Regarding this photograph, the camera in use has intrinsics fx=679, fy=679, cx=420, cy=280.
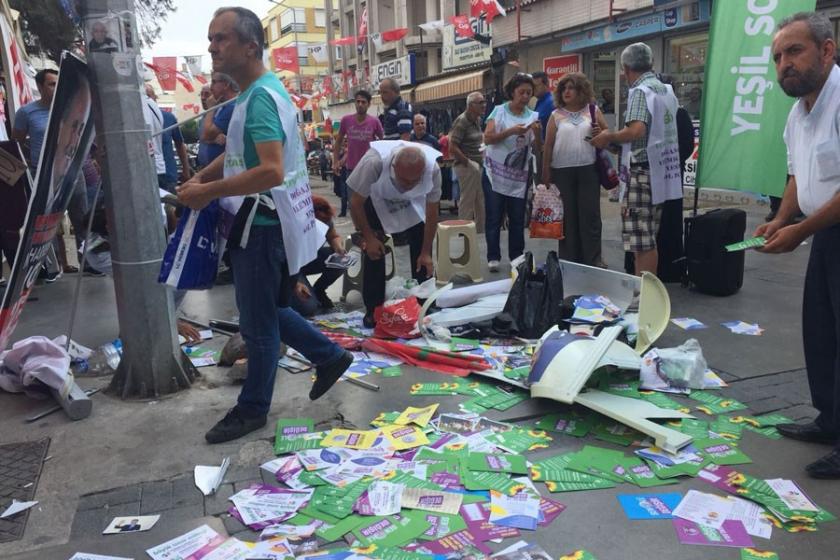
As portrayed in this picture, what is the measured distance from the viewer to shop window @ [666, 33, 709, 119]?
12008mm

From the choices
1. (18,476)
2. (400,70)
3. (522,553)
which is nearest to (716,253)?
(522,553)

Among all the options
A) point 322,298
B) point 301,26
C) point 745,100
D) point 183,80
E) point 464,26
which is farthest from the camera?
point 301,26

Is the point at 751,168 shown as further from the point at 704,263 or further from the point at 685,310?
the point at 685,310

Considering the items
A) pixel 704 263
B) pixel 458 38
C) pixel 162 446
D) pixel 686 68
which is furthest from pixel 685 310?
pixel 458 38

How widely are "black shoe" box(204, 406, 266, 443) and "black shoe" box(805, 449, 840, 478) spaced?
8.07 ft

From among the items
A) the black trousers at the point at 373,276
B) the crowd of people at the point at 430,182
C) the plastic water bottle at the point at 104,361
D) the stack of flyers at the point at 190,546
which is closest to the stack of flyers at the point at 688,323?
the crowd of people at the point at 430,182

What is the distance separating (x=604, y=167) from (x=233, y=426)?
4.12 m

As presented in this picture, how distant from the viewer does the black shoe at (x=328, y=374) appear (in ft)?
11.6

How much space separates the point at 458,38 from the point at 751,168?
56.2 ft

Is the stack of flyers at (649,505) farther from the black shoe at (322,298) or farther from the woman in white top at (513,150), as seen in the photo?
the woman in white top at (513,150)

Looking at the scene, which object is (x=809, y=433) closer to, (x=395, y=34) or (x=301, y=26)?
(x=395, y=34)

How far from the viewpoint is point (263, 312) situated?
3.17 m

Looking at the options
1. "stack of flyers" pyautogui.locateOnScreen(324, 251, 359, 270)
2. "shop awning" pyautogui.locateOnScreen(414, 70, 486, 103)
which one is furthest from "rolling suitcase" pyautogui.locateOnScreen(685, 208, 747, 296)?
"shop awning" pyautogui.locateOnScreen(414, 70, 486, 103)

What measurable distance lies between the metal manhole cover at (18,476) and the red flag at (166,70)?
830 inches
